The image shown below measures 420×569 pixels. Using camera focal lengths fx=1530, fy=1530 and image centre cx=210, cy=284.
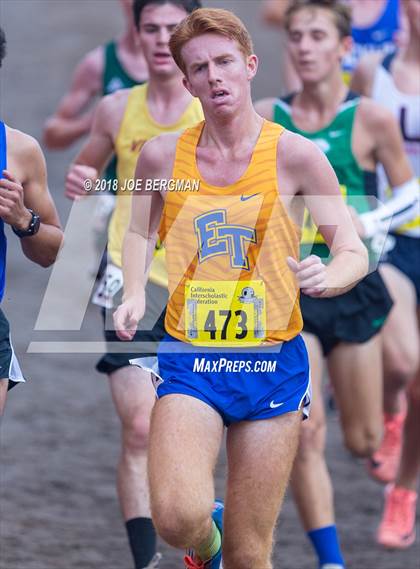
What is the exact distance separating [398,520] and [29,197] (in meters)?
3.07

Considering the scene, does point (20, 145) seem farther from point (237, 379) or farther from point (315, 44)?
point (315, 44)

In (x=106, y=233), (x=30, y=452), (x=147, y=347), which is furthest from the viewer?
(x=30, y=452)

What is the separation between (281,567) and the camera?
268 inches

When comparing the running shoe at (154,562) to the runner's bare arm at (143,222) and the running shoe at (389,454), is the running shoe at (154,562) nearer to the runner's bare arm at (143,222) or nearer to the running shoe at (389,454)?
the runner's bare arm at (143,222)

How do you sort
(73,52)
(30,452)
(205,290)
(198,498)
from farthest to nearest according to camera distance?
(73,52)
(30,452)
(205,290)
(198,498)

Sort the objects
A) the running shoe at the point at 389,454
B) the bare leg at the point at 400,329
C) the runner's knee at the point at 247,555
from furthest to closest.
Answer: the running shoe at the point at 389,454 → the bare leg at the point at 400,329 → the runner's knee at the point at 247,555

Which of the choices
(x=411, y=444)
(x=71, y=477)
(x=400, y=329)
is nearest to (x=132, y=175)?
(x=400, y=329)

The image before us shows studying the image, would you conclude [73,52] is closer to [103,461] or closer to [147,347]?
[103,461]

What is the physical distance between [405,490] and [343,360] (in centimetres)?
108

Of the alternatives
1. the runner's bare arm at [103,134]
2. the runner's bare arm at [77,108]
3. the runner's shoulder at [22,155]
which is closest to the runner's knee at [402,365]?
the runner's bare arm at [103,134]

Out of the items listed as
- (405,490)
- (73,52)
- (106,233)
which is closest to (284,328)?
(106,233)

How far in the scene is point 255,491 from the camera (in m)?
4.85

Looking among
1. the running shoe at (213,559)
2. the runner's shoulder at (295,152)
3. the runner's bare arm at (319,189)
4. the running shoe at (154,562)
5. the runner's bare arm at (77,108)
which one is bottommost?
the running shoe at (154,562)

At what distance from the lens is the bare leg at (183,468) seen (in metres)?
4.68
